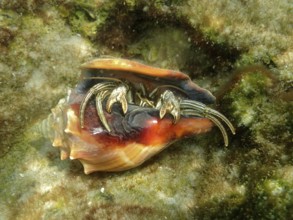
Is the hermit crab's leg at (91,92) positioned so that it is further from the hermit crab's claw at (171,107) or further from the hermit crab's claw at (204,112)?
the hermit crab's claw at (204,112)

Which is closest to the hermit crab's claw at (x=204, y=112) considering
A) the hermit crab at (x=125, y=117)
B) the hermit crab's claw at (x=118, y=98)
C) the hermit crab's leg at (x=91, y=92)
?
the hermit crab at (x=125, y=117)

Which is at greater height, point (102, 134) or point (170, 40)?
point (170, 40)

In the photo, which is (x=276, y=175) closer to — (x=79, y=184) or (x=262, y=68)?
(x=262, y=68)

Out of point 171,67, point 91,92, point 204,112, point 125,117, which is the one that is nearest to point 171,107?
point 204,112

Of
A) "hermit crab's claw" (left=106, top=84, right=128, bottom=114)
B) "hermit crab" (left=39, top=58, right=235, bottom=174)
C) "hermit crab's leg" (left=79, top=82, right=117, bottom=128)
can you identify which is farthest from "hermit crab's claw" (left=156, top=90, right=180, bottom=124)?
"hermit crab's leg" (left=79, top=82, right=117, bottom=128)

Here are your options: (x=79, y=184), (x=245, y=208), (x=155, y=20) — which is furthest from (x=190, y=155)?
(x=155, y=20)

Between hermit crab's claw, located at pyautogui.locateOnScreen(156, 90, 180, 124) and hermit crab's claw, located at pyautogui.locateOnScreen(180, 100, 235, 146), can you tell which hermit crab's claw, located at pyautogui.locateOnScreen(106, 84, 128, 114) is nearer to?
hermit crab's claw, located at pyautogui.locateOnScreen(156, 90, 180, 124)

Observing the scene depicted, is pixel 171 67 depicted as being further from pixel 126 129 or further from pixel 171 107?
pixel 126 129
